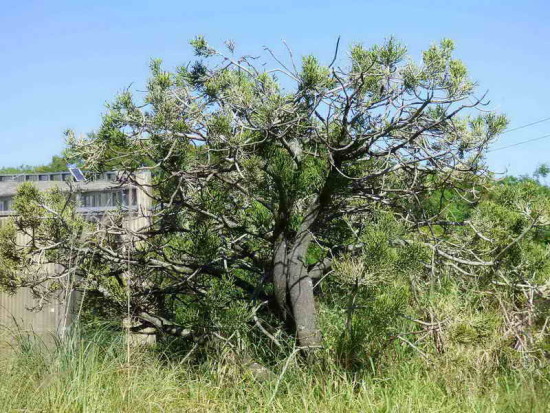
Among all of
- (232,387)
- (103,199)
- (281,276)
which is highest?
(103,199)

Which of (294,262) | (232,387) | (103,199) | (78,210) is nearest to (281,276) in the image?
(294,262)

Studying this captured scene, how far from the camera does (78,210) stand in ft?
22.2

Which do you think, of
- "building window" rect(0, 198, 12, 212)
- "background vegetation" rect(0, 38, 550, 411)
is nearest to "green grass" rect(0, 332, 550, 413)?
"background vegetation" rect(0, 38, 550, 411)

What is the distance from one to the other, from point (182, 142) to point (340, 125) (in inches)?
44.7

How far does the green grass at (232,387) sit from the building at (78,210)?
413 millimetres

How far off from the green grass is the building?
0.41m

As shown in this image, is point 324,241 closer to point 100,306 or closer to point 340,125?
point 340,125

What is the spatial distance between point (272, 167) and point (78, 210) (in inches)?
88.0

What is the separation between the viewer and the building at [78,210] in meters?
5.83

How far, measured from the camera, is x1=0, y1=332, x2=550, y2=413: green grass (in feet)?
14.7

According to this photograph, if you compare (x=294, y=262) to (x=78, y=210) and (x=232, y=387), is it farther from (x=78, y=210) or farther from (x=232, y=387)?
(x=78, y=210)

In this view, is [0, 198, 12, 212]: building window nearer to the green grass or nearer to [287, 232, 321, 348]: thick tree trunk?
the green grass

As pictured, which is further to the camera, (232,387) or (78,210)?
(78,210)

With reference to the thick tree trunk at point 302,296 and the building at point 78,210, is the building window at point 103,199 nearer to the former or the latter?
the building at point 78,210
